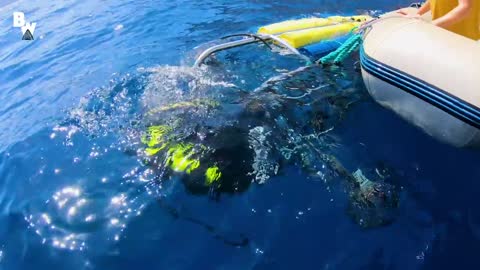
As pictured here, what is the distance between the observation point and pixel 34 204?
381cm

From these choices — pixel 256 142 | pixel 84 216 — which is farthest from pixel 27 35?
pixel 256 142

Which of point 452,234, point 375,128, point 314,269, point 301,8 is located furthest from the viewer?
point 301,8

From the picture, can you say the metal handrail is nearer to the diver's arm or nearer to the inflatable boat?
the inflatable boat

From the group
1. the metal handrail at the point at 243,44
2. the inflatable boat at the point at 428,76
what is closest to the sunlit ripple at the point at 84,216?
the metal handrail at the point at 243,44

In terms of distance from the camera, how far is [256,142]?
A: 388 cm

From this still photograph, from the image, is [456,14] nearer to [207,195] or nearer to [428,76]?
[428,76]

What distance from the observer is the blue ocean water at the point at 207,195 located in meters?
3.14

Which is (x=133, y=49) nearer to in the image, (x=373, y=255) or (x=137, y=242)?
(x=137, y=242)

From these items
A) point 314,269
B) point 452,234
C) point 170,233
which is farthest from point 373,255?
point 170,233

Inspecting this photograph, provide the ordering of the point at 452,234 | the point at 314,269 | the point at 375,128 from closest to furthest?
the point at 314,269 → the point at 452,234 → the point at 375,128

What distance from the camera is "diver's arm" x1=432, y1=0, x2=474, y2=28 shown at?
3.85 meters

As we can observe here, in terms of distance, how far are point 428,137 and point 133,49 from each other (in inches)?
184

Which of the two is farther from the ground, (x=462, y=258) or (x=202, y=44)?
(x=202, y=44)

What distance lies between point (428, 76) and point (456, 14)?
91cm
